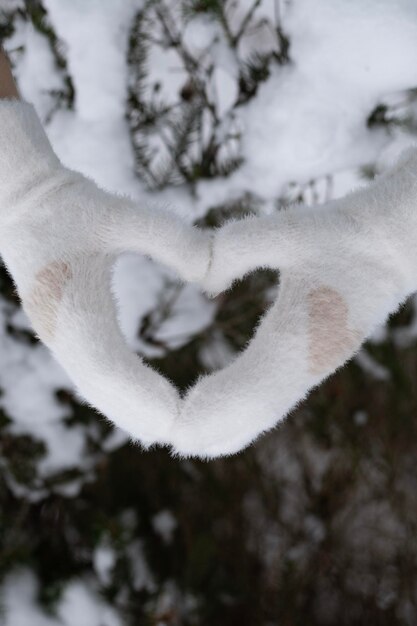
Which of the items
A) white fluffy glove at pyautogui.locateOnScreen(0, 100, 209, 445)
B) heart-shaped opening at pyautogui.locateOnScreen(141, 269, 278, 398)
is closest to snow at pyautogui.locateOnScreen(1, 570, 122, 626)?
heart-shaped opening at pyautogui.locateOnScreen(141, 269, 278, 398)

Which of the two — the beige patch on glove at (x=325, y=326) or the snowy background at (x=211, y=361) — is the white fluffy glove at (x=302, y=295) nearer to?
the beige patch on glove at (x=325, y=326)

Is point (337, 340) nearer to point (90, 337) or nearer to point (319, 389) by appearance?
point (90, 337)

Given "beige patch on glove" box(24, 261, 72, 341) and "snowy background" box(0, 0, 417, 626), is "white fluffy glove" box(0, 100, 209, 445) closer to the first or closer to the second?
"beige patch on glove" box(24, 261, 72, 341)

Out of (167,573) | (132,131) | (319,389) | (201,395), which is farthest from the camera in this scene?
(319,389)

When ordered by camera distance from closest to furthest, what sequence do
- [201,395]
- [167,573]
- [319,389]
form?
[201,395] → [167,573] → [319,389]

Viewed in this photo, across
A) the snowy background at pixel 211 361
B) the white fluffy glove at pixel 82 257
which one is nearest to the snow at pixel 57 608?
the snowy background at pixel 211 361

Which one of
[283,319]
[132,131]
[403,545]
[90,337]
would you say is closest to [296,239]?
[283,319]

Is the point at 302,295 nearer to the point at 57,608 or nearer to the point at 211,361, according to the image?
the point at 211,361

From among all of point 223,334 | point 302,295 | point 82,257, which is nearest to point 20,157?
point 82,257
